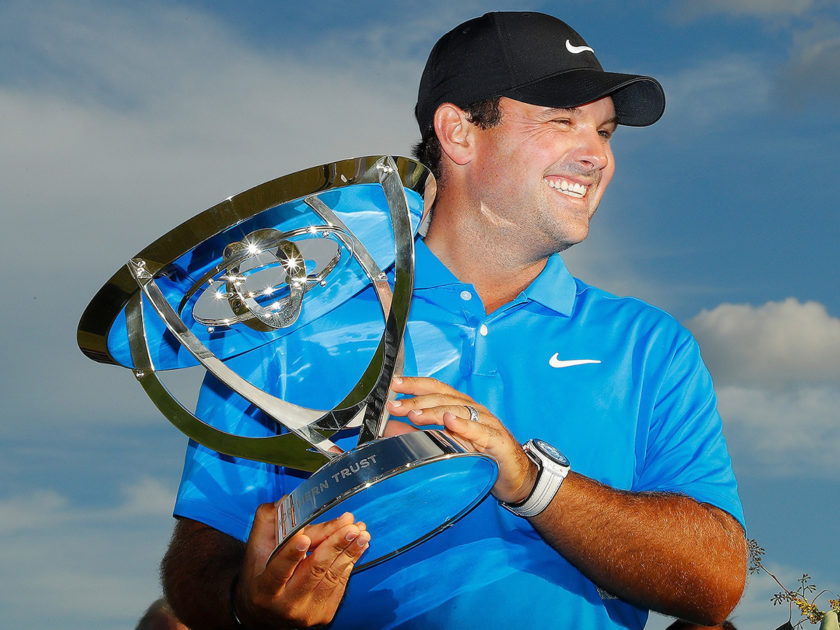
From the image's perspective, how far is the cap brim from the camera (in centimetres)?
296

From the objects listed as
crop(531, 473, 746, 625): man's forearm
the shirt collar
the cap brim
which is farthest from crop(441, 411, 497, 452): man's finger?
the cap brim

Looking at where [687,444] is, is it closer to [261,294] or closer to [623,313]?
[623,313]

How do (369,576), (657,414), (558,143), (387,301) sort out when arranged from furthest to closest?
(558,143), (657,414), (369,576), (387,301)

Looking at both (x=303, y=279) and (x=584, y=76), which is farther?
(x=584, y=76)

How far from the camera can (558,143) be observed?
304 cm

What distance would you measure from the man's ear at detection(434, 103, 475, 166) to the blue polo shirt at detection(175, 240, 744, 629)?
1.62ft

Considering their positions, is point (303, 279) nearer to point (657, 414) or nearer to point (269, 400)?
point (269, 400)

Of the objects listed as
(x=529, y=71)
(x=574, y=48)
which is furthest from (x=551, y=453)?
(x=574, y=48)

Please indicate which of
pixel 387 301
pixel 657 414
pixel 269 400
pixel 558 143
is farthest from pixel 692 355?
pixel 269 400

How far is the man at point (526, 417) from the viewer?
2.31 meters

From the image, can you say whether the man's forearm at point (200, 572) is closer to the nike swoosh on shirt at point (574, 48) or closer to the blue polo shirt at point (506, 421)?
the blue polo shirt at point (506, 421)

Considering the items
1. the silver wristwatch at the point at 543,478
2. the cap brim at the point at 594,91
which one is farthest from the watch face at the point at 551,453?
the cap brim at the point at 594,91

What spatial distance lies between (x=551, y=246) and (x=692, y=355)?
0.55 m

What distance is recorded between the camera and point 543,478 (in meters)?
2.22
